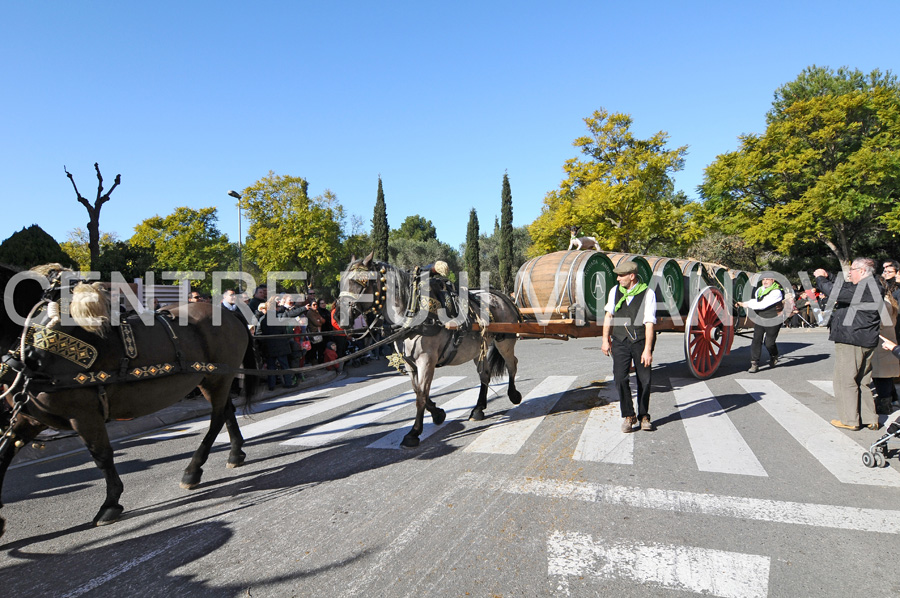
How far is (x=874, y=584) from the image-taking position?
2570 mm

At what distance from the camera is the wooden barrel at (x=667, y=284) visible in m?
8.09

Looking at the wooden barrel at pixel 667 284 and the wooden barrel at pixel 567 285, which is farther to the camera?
the wooden barrel at pixel 667 284

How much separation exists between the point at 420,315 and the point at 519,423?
6.05 feet

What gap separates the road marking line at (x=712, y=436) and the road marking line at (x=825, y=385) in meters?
1.65

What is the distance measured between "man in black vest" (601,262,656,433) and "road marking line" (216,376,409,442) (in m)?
4.13

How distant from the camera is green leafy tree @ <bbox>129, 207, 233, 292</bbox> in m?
50.6

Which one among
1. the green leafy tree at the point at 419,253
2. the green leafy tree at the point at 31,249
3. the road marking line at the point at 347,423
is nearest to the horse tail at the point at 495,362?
the road marking line at the point at 347,423

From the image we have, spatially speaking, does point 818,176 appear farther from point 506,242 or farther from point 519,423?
point 519,423

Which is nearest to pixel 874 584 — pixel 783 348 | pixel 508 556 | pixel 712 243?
pixel 508 556

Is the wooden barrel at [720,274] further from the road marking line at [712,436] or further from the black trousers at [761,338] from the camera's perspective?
the road marking line at [712,436]

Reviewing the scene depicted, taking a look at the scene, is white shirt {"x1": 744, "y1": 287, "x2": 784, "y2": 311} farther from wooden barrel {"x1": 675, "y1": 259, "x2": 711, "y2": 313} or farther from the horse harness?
the horse harness

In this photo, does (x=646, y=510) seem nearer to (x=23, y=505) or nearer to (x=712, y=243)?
(x=23, y=505)

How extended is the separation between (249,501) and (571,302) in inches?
197

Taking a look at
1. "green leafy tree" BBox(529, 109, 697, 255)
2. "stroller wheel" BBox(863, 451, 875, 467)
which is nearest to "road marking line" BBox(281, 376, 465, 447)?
"stroller wheel" BBox(863, 451, 875, 467)
